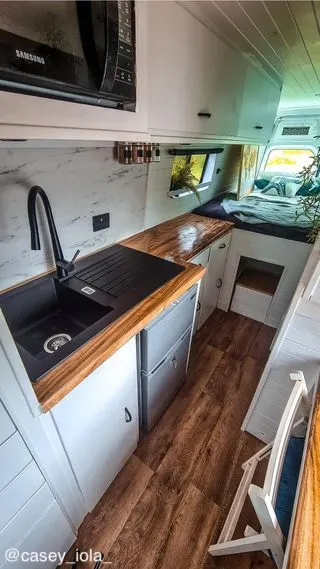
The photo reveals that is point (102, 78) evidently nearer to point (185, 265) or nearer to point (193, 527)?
point (185, 265)

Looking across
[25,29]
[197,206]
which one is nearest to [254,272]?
[197,206]

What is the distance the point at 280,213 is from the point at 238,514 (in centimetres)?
216

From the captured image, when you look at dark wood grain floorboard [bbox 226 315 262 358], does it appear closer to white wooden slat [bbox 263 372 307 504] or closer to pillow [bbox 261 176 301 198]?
white wooden slat [bbox 263 372 307 504]

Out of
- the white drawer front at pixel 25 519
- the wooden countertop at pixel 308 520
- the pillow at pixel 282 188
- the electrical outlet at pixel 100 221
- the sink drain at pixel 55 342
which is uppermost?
the electrical outlet at pixel 100 221

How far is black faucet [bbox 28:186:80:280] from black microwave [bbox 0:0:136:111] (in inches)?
16.9

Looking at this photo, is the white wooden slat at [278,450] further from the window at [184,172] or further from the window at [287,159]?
the window at [287,159]

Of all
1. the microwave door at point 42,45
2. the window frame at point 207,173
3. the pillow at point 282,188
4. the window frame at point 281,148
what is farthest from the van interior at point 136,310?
the window frame at point 281,148

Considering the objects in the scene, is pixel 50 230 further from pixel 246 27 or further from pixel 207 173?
pixel 207 173

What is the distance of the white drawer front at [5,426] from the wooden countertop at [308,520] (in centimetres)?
66

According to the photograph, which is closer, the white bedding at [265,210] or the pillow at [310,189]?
the pillow at [310,189]

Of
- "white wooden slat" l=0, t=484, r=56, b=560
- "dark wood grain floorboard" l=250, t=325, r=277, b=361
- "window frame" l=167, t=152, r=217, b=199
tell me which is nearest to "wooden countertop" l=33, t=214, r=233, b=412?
"white wooden slat" l=0, t=484, r=56, b=560

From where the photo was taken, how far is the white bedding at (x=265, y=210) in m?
1.96

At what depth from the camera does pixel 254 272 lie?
2.46m

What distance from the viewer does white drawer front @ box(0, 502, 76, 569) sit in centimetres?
71
